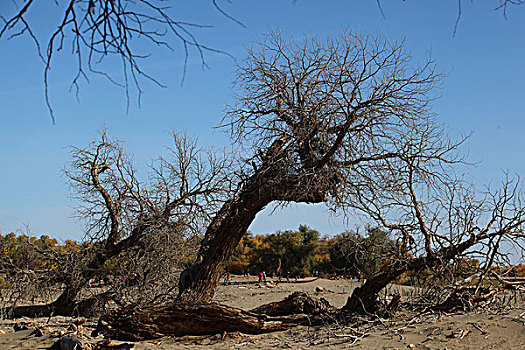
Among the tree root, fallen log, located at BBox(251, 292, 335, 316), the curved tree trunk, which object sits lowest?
the tree root

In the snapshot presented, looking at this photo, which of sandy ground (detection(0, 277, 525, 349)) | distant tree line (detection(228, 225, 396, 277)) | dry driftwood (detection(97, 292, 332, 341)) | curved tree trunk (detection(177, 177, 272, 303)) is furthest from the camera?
distant tree line (detection(228, 225, 396, 277))

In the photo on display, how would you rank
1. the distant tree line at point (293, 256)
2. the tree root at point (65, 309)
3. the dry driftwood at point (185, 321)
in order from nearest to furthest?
the dry driftwood at point (185, 321) → the tree root at point (65, 309) → the distant tree line at point (293, 256)

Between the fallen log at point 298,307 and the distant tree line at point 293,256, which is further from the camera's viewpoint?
the distant tree line at point 293,256

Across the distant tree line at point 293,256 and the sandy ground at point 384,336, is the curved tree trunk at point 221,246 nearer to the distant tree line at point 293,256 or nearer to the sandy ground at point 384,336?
the sandy ground at point 384,336

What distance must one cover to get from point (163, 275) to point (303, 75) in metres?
5.92

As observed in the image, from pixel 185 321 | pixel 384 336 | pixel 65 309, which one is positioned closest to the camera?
pixel 384 336

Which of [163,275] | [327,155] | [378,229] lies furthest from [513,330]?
[163,275]

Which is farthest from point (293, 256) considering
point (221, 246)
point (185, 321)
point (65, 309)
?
point (185, 321)

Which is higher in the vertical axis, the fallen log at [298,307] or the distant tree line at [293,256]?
the distant tree line at [293,256]

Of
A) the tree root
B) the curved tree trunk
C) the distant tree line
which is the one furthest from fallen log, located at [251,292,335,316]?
the distant tree line

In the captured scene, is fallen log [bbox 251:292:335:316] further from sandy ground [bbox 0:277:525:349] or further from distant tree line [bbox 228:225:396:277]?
distant tree line [bbox 228:225:396:277]

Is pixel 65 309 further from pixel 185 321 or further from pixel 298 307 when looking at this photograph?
pixel 298 307

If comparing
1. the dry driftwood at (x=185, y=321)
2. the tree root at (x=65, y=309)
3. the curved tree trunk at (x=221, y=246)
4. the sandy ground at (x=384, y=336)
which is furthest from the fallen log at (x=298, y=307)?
the tree root at (x=65, y=309)

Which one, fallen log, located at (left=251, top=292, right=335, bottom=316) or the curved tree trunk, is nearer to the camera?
fallen log, located at (left=251, top=292, right=335, bottom=316)
